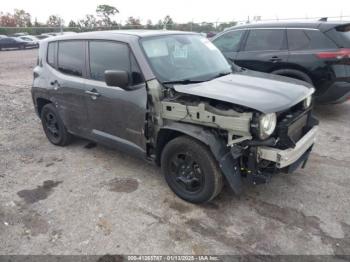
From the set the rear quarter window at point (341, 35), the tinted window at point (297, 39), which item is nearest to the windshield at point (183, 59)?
the tinted window at point (297, 39)

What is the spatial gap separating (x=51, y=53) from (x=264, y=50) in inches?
158

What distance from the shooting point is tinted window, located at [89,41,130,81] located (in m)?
3.92

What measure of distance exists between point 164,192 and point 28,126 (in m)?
3.83

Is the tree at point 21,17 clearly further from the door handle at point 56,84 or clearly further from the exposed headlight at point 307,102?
the exposed headlight at point 307,102

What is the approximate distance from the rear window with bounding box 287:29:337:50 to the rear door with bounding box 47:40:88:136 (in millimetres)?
4010

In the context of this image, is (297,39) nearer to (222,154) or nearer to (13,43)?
(222,154)

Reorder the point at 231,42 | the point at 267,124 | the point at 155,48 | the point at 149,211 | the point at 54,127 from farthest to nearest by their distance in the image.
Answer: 1. the point at 231,42
2. the point at 54,127
3. the point at 155,48
4. the point at 149,211
5. the point at 267,124

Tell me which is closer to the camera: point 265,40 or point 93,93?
point 93,93

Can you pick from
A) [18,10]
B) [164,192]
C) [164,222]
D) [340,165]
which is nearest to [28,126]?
[164,192]

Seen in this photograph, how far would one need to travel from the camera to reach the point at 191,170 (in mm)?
3574

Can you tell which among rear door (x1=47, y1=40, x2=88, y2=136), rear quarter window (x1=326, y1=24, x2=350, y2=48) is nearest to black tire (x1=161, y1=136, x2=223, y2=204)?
rear door (x1=47, y1=40, x2=88, y2=136)

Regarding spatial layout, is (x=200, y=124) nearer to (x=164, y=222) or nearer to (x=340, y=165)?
(x=164, y=222)

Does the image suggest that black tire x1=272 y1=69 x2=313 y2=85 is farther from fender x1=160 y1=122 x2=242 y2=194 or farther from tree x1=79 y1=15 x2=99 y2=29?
tree x1=79 y1=15 x2=99 y2=29

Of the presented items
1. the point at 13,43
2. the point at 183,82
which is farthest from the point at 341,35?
the point at 13,43
